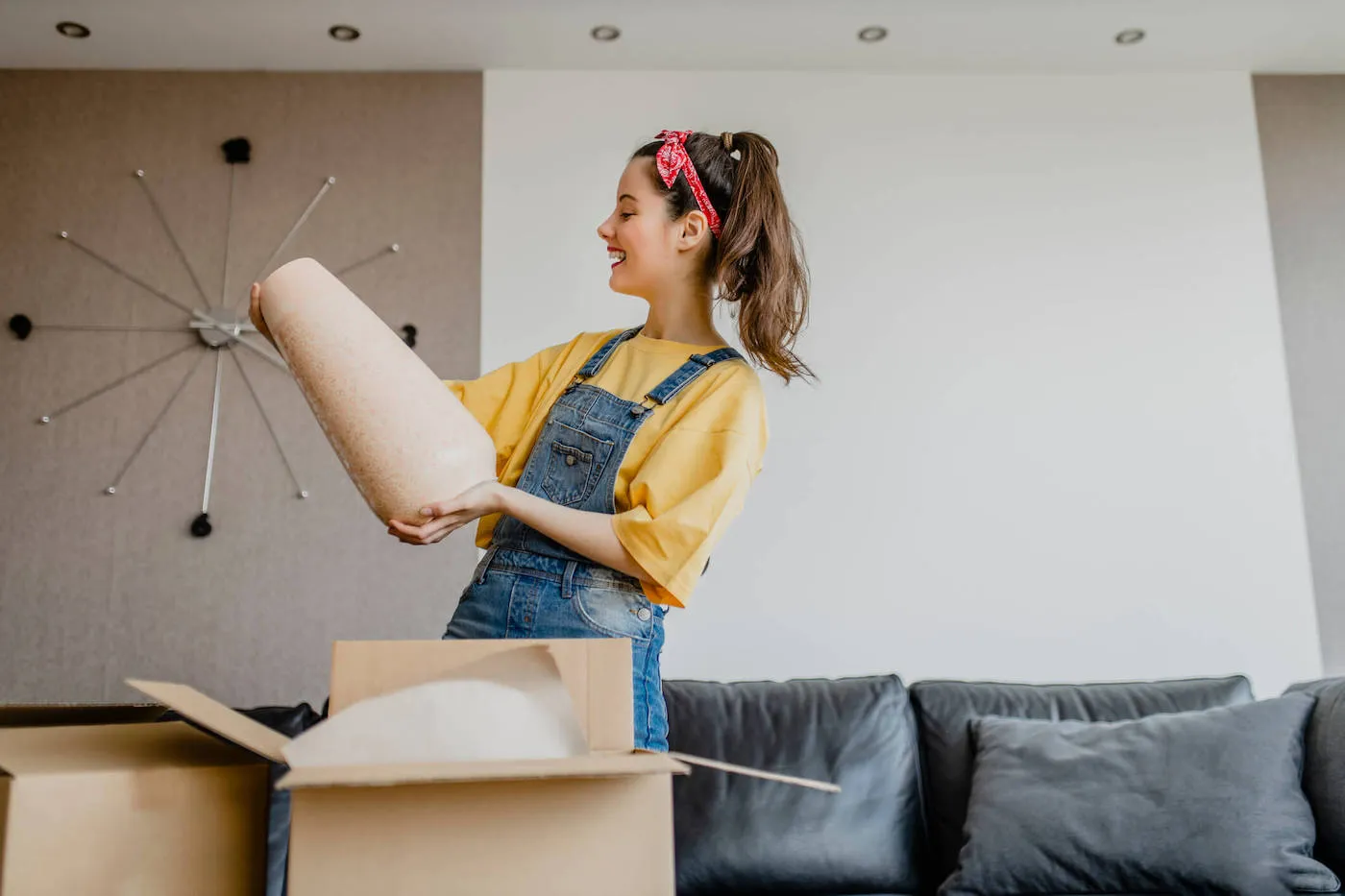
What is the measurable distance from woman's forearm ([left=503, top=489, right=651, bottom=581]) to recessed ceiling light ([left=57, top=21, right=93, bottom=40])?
2.21 meters

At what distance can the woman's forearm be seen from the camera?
1243mm

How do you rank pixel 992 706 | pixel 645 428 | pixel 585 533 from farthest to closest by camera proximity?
pixel 992 706, pixel 645 428, pixel 585 533

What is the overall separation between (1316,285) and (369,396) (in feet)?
8.88

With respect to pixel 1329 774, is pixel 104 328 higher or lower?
Result: higher

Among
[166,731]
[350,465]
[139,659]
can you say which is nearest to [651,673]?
[350,465]

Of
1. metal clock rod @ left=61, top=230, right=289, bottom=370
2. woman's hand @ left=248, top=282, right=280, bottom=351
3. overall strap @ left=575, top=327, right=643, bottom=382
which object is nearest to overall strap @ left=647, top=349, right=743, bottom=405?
overall strap @ left=575, top=327, right=643, bottom=382

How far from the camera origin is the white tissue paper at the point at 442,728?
2.43 ft

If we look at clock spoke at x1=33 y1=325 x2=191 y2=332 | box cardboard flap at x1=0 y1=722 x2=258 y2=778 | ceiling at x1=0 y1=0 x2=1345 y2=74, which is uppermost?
ceiling at x1=0 y1=0 x2=1345 y2=74

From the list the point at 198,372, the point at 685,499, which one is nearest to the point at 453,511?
the point at 685,499

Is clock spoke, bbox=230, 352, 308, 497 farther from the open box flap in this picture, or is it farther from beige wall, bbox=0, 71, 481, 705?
the open box flap

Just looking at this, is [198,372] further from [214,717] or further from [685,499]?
[214,717]

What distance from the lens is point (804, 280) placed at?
161cm

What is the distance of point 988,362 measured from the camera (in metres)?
2.89

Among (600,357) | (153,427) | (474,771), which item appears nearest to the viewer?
(474,771)
